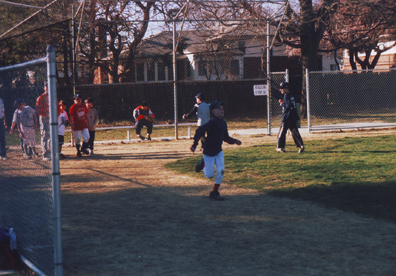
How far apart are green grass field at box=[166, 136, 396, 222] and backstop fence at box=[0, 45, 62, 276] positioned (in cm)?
458

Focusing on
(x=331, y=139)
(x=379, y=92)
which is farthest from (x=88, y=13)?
(x=379, y=92)

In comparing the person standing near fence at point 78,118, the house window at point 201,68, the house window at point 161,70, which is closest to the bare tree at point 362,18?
the house window at point 201,68

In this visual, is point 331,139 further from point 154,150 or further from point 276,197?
point 276,197

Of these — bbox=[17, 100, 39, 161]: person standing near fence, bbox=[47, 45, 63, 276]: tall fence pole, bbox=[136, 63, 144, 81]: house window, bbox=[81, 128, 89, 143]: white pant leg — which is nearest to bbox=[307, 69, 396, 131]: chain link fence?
bbox=[136, 63, 144, 81]: house window

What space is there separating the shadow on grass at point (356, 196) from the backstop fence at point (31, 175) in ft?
14.9

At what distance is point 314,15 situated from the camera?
2242 centimetres

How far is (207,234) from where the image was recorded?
5957mm

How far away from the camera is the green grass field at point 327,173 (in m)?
7.47

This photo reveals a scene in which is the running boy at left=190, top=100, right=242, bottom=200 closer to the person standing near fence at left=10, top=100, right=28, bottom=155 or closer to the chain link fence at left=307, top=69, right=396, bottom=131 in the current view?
the person standing near fence at left=10, top=100, right=28, bottom=155

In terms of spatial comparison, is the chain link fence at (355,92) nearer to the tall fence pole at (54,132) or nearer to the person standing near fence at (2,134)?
the person standing near fence at (2,134)

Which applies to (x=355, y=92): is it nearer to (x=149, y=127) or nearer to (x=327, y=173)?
(x=149, y=127)

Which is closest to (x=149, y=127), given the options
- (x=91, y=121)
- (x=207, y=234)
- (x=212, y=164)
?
(x=91, y=121)

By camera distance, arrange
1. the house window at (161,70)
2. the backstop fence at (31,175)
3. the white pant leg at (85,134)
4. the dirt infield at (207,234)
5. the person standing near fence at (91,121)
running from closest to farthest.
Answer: the backstop fence at (31,175) < the dirt infield at (207,234) < the white pant leg at (85,134) < the person standing near fence at (91,121) < the house window at (161,70)

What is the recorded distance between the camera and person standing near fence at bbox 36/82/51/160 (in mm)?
4344
